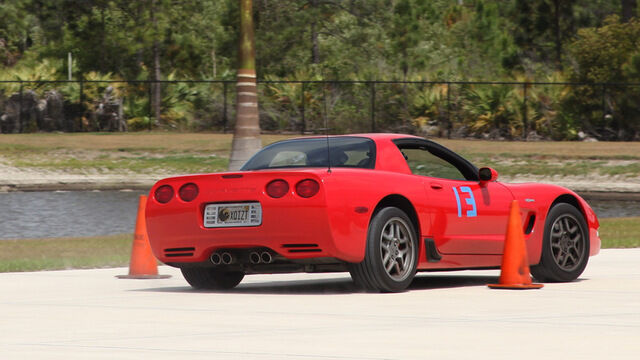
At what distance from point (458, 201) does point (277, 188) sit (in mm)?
1809

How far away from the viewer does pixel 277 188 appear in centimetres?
1022

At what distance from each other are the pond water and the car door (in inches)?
473

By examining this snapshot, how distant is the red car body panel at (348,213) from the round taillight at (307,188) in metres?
0.03

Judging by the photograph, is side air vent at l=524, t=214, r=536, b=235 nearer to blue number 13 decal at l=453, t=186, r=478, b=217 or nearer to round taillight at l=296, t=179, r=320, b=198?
blue number 13 decal at l=453, t=186, r=478, b=217

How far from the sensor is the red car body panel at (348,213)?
1009 cm

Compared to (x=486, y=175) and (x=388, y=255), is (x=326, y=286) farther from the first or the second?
(x=486, y=175)

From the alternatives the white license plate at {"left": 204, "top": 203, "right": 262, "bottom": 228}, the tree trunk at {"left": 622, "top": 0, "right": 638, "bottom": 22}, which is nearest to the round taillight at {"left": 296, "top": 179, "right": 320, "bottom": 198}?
the white license plate at {"left": 204, "top": 203, "right": 262, "bottom": 228}

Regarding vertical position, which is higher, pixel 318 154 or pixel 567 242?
pixel 318 154

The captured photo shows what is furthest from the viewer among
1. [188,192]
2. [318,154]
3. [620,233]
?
[620,233]

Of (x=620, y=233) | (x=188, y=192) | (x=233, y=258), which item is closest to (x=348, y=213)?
(x=233, y=258)

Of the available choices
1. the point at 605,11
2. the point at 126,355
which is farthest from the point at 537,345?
the point at 605,11

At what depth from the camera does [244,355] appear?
273 inches

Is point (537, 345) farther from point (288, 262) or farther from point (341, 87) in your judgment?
point (341, 87)

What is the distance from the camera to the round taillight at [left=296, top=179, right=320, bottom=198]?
1009cm
